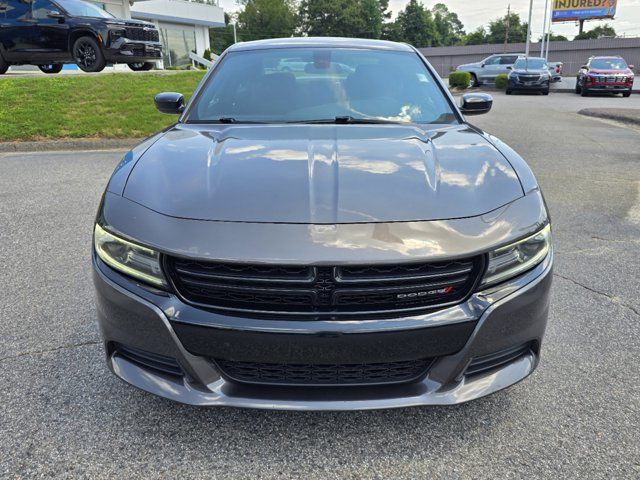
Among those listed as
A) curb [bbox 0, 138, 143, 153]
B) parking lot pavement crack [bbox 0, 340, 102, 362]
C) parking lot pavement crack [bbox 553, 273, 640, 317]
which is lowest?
parking lot pavement crack [bbox 553, 273, 640, 317]

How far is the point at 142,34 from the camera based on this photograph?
1264cm

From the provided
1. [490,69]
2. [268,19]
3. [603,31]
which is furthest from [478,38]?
[490,69]

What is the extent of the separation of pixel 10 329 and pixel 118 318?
56.8 inches

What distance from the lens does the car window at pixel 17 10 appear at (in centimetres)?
1222

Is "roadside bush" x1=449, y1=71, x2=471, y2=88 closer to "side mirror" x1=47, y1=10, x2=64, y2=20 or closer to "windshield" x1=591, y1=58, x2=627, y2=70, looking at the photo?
"windshield" x1=591, y1=58, x2=627, y2=70

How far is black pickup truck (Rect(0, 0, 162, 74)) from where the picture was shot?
1202 centimetres

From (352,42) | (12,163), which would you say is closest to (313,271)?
(352,42)

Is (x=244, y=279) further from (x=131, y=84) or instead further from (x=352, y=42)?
(x=131, y=84)

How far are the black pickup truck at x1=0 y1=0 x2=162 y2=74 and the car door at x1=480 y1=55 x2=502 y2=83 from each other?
19922 millimetres

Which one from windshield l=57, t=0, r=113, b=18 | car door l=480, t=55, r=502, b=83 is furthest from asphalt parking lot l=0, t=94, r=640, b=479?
car door l=480, t=55, r=502, b=83

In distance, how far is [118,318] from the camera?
1.87 meters

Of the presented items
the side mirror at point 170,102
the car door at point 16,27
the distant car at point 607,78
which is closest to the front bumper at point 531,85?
the distant car at point 607,78

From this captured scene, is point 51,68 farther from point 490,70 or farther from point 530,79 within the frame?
point 490,70

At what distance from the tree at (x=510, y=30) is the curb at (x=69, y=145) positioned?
89074 mm
